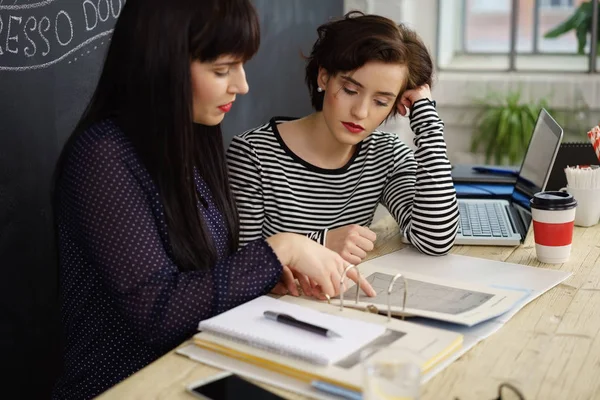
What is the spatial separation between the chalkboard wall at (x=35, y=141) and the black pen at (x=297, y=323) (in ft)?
2.34

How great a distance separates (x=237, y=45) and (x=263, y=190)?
0.58m

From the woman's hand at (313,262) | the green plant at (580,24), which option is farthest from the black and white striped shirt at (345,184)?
the green plant at (580,24)

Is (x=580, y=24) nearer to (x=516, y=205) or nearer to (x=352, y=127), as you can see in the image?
(x=516, y=205)

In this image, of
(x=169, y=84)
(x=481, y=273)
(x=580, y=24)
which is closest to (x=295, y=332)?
(x=169, y=84)

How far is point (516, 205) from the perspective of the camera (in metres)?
1.97

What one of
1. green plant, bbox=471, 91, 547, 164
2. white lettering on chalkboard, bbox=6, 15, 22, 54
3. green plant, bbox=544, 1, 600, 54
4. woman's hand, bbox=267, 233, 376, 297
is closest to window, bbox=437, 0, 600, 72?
green plant, bbox=544, 1, 600, 54

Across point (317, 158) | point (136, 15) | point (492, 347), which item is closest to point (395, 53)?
point (317, 158)

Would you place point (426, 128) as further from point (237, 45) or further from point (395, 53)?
point (237, 45)

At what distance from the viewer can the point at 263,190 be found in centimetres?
177

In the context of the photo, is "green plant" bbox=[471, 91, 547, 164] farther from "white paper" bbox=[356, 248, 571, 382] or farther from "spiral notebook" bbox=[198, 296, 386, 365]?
"spiral notebook" bbox=[198, 296, 386, 365]

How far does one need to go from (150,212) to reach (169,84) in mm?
196

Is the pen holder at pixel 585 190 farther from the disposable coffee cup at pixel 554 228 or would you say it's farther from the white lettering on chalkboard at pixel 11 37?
the white lettering on chalkboard at pixel 11 37

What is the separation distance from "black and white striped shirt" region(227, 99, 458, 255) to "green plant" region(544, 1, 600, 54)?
1861 millimetres

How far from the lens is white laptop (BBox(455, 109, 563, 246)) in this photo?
5.62 ft
